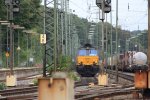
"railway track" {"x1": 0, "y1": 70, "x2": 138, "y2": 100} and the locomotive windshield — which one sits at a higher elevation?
the locomotive windshield

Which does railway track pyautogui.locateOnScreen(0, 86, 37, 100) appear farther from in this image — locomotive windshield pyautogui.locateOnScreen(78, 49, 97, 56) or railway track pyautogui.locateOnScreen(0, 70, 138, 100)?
locomotive windshield pyautogui.locateOnScreen(78, 49, 97, 56)

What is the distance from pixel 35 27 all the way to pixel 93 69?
47.1m

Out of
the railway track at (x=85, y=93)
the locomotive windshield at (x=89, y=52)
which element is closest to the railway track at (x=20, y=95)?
the railway track at (x=85, y=93)

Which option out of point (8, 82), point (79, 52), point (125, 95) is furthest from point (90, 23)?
point (125, 95)

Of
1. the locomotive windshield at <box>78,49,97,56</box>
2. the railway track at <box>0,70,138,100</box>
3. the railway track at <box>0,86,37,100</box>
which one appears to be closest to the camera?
the railway track at <box>0,70,138,100</box>

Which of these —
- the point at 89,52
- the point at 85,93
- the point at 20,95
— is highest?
the point at 89,52

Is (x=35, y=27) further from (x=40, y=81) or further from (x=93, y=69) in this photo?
(x=40, y=81)

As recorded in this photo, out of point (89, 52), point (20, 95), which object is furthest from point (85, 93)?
point (89, 52)

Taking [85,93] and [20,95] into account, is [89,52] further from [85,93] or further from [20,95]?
[85,93]

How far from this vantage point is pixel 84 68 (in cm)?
4006

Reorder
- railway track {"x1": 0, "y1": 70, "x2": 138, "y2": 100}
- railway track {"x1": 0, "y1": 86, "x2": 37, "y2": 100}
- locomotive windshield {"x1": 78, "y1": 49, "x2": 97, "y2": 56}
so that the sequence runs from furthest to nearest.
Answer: locomotive windshield {"x1": 78, "y1": 49, "x2": 97, "y2": 56} → railway track {"x1": 0, "y1": 86, "x2": 37, "y2": 100} → railway track {"x1": 0, "y1": 70, "x2": 138, "y2": 100}

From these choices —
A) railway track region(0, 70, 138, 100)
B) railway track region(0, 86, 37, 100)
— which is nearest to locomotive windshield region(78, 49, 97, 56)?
railway track region(0, 70, 138, 100)

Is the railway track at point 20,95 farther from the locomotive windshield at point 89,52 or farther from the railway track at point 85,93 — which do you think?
the locomotive windshield at point 89,52

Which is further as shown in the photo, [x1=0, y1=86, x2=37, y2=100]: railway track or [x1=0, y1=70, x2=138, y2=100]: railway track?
[x1=0, y1=86, x2=37, y2=100]: railway track
